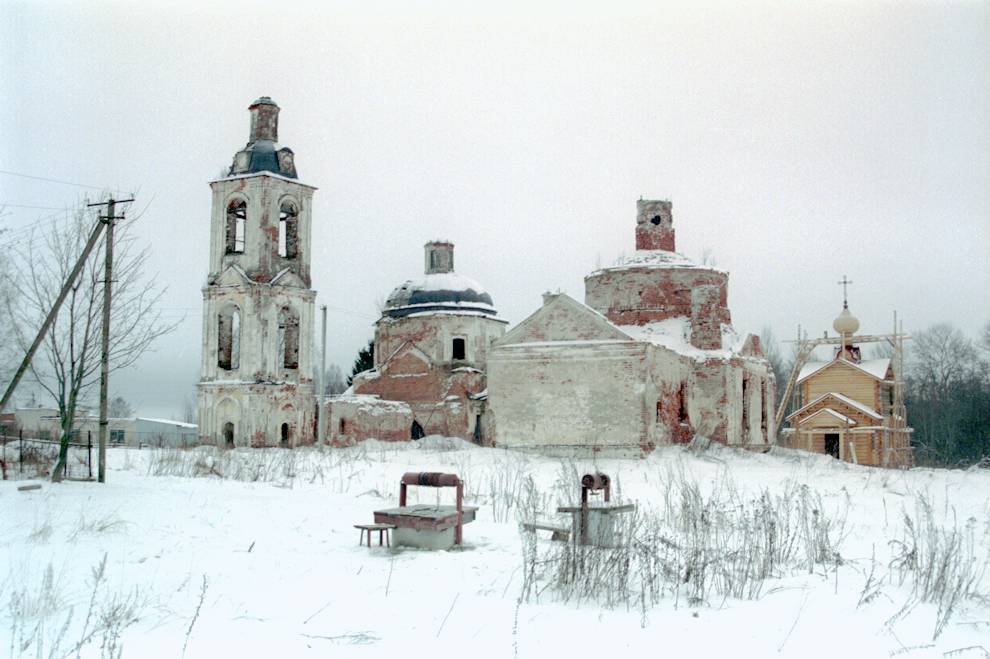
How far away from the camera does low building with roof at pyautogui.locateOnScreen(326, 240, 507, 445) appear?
30.9m

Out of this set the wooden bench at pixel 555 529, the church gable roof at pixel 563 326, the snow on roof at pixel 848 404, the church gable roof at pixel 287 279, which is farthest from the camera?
the snow on roof at pixel 848 404

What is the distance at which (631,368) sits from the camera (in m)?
24.2

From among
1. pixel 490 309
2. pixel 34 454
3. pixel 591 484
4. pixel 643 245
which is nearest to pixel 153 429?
pixel 490 309

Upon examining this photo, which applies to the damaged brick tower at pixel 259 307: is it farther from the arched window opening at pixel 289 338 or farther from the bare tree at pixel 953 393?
the bare tree at pixel 953 393

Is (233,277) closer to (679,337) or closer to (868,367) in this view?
(679,337)

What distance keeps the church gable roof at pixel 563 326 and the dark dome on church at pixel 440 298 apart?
9614 mm

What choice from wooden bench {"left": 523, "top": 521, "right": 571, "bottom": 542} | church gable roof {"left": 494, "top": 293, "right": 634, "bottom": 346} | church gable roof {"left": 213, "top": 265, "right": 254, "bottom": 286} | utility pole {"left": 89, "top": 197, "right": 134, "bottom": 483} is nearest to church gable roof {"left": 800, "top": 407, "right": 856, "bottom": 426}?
church gable roof {"left": 494, "top": 293, "right": 634, "bottom": 346}

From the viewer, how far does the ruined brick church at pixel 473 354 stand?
24.6 meters

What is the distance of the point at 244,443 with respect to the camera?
2933cm

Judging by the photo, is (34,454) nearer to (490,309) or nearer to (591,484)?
(591,484)

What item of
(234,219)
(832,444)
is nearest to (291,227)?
(234,219)

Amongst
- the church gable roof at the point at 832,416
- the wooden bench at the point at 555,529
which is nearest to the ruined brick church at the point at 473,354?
the church gable roof at the point at 832,416

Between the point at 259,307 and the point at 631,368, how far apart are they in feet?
40.6

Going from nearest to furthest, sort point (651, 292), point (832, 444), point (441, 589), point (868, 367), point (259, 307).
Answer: point (441, 589)
point (651, 292)
point (259, 307)
point (832, 444)
point (868, 367)
